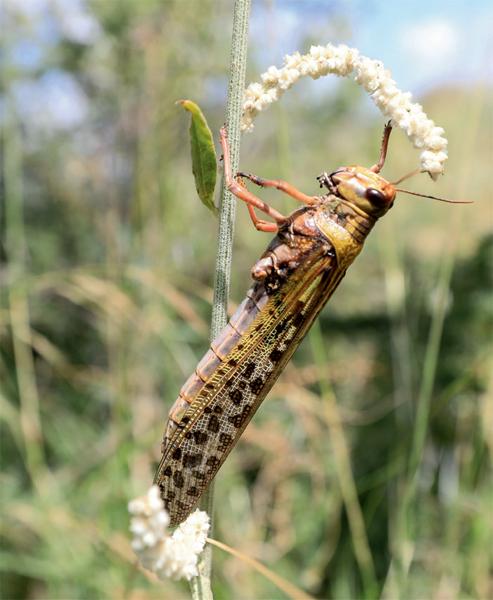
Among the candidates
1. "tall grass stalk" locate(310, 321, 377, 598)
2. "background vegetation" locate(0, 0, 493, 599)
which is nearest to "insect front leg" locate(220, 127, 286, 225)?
"background vegetation" locate(0, 0, 493, 599)

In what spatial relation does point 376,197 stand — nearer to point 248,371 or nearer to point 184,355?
point 248,371

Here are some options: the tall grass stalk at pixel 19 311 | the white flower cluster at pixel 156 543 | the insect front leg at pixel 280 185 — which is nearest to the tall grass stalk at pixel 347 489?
the insect front leg at pixel 280 185

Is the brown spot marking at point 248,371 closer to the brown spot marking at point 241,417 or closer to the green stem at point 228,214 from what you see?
the brown spot marking at point 241,417

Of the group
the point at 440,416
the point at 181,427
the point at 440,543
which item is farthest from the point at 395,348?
the point at 181,427

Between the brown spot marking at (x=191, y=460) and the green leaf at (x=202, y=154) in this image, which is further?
the brown spot marking at (x=191, y=460)

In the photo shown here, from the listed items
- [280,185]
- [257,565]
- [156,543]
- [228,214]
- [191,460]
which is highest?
[280,185]

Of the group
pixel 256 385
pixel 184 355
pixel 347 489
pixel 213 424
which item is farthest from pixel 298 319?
pixel 184 355

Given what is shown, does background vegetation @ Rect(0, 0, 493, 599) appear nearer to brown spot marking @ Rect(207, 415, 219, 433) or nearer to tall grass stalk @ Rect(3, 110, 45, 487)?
tall grass stalk @ Rect(3, 110, 45, 487)
